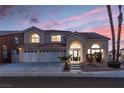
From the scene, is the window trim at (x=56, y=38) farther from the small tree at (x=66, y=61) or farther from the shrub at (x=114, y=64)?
the shrub at (x=114, y=64)

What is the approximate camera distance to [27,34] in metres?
30.1

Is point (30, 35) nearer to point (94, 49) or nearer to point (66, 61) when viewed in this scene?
point (66, 61)

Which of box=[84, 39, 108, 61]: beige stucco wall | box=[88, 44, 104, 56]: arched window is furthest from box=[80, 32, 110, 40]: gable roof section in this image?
box=[88, 44, 104, 56]: arched window

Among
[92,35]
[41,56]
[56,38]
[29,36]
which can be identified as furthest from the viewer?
[29,36]

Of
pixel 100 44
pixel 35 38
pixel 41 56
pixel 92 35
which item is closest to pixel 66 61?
pixel 92 35

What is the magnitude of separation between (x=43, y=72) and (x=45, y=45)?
5.13 metres

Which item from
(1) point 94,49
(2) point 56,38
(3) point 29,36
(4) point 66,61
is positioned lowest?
(4) point 66,61

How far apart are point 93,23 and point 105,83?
949 centimetres

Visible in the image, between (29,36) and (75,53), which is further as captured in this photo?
(29,36)

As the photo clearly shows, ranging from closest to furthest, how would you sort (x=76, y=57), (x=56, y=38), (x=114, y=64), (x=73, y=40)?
(x=114, y=64) < (x=76, y=57) < (x=56, y=38) < (x=73, y=40)

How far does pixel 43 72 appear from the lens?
83.5 feet

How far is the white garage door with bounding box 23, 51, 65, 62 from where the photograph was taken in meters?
28.7

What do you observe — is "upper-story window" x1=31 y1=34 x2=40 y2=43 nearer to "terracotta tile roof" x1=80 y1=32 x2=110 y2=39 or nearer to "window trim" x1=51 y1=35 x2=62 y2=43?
"window trim" x1=51 y1=35 x2=62 y2=43
